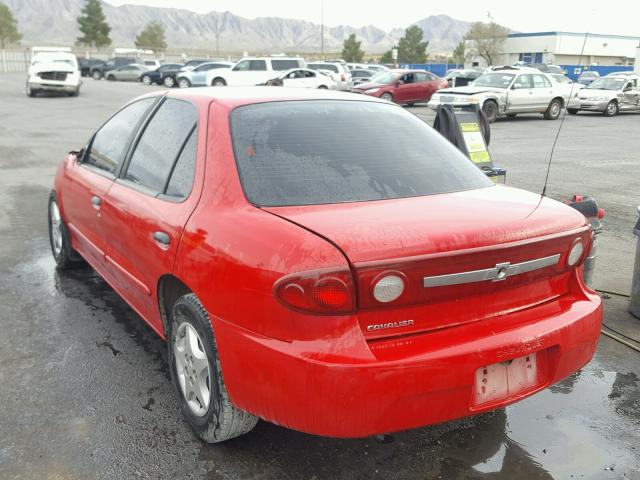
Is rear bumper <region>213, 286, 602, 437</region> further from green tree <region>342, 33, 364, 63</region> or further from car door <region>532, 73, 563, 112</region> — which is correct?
green tree <region>342, 33, 364, 63</region>

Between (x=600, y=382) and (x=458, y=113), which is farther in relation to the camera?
(x=458, y=113)

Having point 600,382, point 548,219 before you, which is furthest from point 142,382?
point 600,382

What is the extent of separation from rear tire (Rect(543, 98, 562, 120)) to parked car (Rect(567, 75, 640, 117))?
1.48 m

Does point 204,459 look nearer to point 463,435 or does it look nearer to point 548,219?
point 463,435

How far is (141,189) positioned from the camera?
134 inches

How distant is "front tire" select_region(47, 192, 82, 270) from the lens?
4941mm

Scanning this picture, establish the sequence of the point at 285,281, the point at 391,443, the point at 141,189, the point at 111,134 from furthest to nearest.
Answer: the point at 111,134 < the point at 141,189 < the point at 391,443 < the point at 285,281

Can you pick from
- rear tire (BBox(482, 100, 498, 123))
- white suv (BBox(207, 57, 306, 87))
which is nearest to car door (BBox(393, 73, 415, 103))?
rear tire (BBox(482, 100, 498, 123))

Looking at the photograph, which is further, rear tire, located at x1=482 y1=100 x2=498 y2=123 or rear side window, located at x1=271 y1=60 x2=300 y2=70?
rear side window, located at x1=271 y1=60 x2=300 y2=70

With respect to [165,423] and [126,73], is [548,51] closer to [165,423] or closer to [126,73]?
[126,73]

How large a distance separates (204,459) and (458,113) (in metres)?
4.09

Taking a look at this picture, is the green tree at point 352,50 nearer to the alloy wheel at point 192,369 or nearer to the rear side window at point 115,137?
the rear side window at point 115,137

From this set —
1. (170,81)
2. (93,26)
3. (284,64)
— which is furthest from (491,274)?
(93,26)

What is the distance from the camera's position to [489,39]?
7750cm
